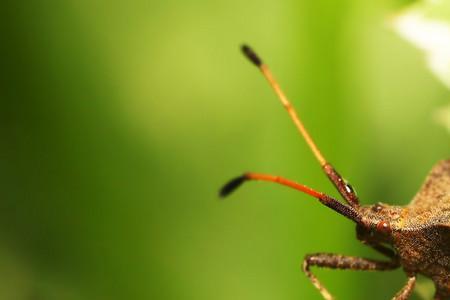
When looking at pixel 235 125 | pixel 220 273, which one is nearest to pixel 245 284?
pixel 220 273

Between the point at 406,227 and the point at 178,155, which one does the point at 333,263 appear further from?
the point at 178,155

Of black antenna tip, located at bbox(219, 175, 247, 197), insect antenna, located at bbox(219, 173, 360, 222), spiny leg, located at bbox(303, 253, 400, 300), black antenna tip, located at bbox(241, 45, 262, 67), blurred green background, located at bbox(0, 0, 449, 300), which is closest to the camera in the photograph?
insect antenna, located at bbox(219, 173, 360, 222)

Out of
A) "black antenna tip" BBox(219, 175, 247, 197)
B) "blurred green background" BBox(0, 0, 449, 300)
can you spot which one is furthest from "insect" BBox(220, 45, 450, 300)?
"blurred green background" BBox(0, 0, 449, 300)

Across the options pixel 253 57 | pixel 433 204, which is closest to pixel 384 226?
pixel 433 204

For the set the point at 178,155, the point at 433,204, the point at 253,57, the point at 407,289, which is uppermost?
the point at 253,57

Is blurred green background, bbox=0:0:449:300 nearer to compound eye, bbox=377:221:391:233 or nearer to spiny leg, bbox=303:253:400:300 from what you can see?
spiny leg, bbox=303:253:400:300
